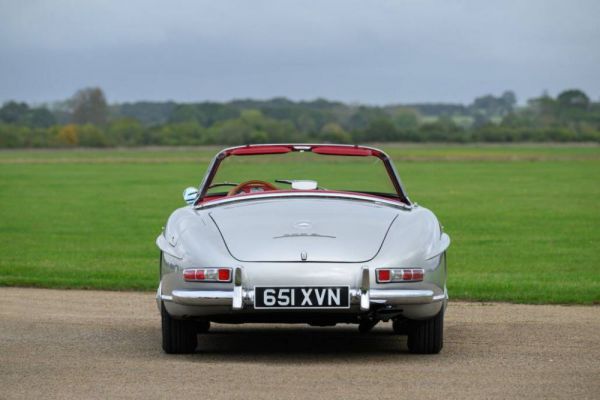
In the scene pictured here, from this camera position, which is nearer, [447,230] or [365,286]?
[365,286]

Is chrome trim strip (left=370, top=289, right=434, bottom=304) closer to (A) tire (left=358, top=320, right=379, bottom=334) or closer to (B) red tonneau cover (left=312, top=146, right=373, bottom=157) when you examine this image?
(A) tire (left=358, top=320, right=379, bottom=334)

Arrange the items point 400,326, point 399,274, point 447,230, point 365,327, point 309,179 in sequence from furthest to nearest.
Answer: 1. point 447,230
2. point 309,179
3. point 365,327
4. point 400,326
5. point 399,274

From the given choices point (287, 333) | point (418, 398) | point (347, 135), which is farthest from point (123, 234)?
point (347, 135)

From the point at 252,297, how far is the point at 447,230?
741 inches

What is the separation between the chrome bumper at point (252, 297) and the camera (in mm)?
6992

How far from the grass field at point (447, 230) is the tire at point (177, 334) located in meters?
2.02

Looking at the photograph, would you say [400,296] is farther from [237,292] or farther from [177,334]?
[177,334]

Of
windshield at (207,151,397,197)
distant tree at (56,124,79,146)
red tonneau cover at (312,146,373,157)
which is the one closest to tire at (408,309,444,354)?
windshield at (207,151,397,197)

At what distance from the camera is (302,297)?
22.8 feet

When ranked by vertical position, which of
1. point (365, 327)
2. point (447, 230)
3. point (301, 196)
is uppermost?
point (301, 196)

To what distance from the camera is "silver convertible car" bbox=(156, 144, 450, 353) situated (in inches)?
275

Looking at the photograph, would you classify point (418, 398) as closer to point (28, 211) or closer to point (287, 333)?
point (287, 333)

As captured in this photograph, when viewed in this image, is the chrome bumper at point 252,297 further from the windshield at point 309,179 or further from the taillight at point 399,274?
the windshield at point 309,179

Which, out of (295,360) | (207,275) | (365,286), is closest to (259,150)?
(207,275)
